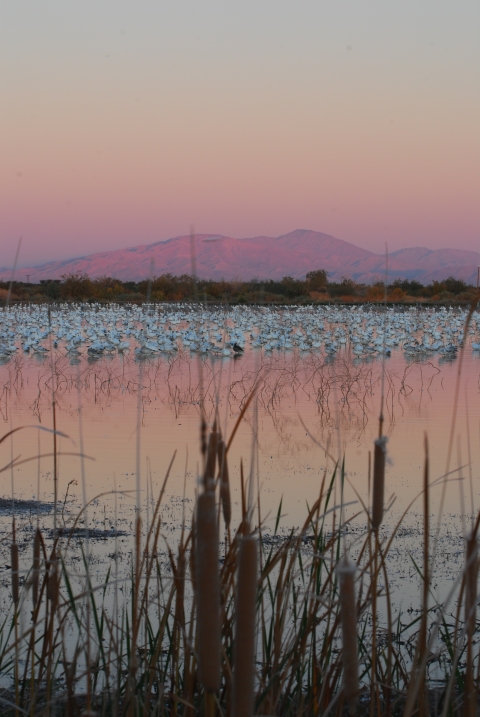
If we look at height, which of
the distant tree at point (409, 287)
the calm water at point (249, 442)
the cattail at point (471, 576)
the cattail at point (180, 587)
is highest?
the distant tree at point (409, 287)

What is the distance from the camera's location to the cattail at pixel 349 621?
904 mm

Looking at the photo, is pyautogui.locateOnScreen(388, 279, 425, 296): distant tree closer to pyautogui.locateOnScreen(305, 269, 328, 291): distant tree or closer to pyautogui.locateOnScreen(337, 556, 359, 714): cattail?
pyautogui.locateOnScreen(305, 269, 328, 291): distant tree

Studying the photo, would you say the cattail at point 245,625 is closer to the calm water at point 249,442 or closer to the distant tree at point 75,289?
the calm water at point 249,442

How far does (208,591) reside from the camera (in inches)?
35.0

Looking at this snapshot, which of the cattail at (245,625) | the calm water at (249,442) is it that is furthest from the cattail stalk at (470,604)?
the calm water at (249,442)

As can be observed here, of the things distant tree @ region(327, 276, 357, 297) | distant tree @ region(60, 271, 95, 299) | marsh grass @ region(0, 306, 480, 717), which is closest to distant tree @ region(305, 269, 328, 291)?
distant tree @ region(327, 276, 357, 297)

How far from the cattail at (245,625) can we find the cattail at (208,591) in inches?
1.0

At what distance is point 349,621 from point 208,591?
0.18 metres

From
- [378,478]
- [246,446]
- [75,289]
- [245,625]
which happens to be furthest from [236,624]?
[75,289]

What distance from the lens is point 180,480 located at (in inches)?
252

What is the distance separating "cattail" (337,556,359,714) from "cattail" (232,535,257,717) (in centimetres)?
9

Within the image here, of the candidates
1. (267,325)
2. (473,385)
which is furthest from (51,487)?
(267,325)

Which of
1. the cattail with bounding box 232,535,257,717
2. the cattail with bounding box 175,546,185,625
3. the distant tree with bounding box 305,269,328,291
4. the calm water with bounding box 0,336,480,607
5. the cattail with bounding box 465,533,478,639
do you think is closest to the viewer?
the cattail with bounding box 232,535,257,717

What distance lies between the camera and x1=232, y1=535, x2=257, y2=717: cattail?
853 mm
